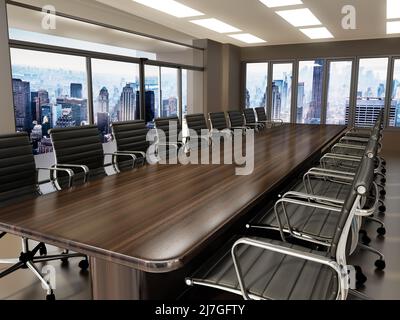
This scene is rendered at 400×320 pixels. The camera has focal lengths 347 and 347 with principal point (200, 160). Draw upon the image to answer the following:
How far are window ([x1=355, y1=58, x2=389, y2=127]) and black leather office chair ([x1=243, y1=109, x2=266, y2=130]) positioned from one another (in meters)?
3.25

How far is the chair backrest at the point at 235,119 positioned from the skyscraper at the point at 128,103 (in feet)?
5.39

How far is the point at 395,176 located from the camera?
17.1 ft

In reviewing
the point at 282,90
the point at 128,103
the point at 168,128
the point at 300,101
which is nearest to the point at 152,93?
the point at 128,103

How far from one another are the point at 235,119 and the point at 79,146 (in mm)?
3174

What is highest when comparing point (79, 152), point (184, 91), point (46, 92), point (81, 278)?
point (184, 91)

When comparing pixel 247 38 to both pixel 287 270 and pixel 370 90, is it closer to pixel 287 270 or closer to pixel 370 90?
pixel 370 90

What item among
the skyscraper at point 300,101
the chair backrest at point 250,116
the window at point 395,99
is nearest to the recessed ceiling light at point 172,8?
the chair backrest at point 250,116

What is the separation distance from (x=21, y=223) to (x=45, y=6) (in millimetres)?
3974

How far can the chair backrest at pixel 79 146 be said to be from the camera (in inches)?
101

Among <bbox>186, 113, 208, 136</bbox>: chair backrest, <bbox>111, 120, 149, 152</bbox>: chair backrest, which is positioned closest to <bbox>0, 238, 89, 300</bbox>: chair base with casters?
<bbox>111, 120, 149, 152</bbox>: chair backrest

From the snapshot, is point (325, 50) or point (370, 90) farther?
point (325, 50)

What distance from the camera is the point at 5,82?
362 centimetres

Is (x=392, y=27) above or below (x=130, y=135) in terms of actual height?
above

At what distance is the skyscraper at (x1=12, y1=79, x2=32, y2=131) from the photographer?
153 inches
